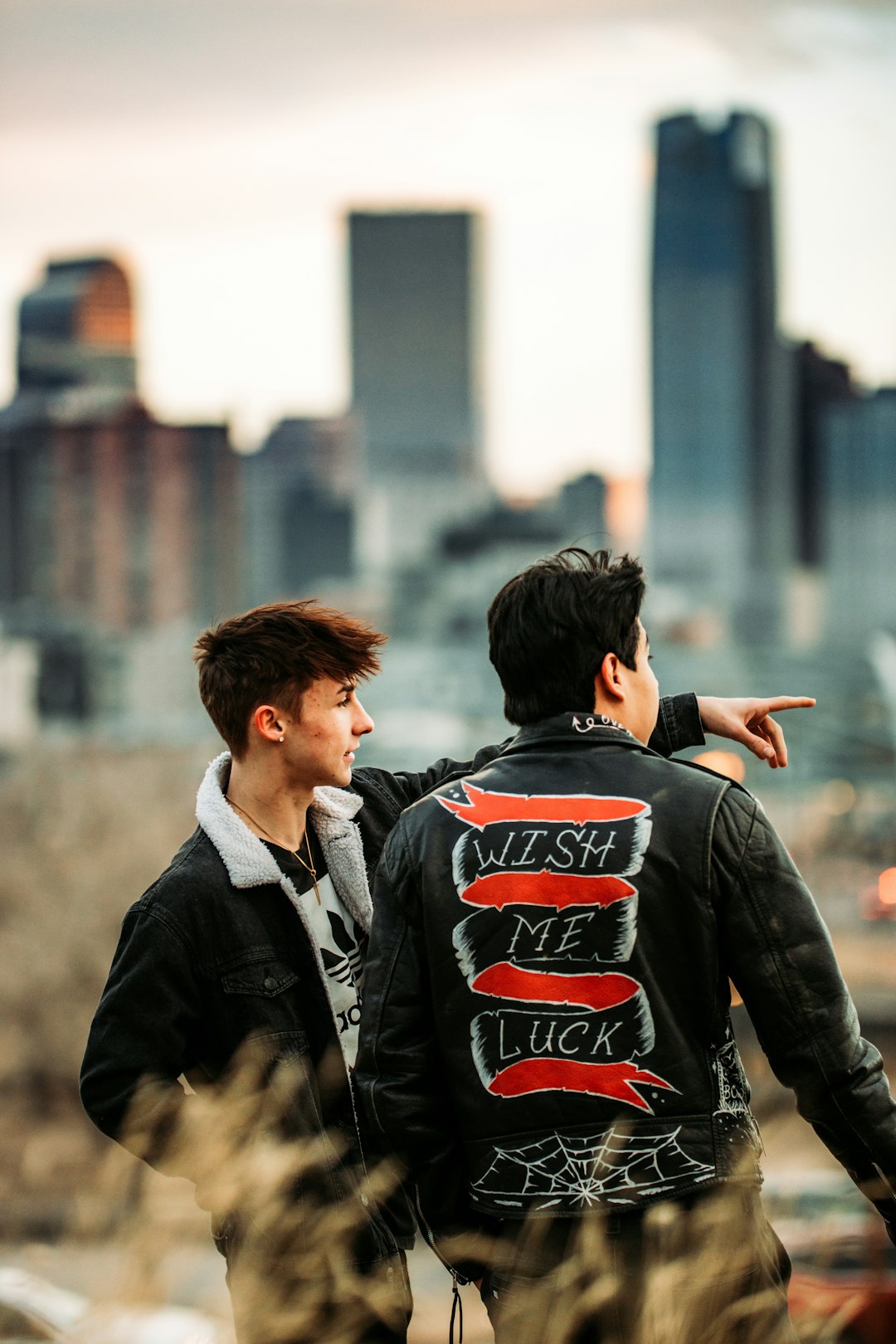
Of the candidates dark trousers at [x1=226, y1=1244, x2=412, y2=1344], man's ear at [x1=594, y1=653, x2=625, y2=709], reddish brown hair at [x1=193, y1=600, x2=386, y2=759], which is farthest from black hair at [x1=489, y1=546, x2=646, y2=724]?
dark trousers at [x1=226, y1=1244, x2=412, y2=1344]

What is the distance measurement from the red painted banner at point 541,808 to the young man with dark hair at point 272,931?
32 cm

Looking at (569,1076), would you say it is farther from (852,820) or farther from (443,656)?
(443,656)

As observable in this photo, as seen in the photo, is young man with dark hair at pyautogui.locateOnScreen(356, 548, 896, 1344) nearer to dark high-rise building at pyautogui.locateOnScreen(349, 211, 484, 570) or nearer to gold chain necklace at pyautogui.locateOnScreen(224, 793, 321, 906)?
gold chain necklace at pyautogui.locateOnScreen(224, 793, 321, 906)


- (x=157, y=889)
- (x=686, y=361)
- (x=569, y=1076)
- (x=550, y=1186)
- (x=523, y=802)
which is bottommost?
(x=550, y=1186)

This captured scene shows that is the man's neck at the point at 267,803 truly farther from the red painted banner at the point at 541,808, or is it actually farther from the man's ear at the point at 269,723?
the red painted banner at the point at 541,808

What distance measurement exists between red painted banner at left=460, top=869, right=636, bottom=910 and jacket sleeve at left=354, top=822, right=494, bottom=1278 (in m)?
0.14

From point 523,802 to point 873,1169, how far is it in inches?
28.1

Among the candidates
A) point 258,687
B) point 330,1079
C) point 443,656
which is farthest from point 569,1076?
point 443,656

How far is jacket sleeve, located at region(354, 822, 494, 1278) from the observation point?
6.92 feet

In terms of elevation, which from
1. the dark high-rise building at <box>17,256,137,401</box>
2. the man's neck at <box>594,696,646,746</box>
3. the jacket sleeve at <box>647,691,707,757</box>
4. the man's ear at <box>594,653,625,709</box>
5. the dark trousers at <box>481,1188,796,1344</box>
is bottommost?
the dark trousers at <box>481,1188,796,1344</box>

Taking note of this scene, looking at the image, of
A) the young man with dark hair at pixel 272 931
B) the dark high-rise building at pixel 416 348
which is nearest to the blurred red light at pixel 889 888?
the young man with dark hair at pixel 272 931

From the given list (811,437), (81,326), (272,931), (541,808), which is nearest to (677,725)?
(541,808)

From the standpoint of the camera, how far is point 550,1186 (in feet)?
6.61

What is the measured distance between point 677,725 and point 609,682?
0.42 m
